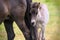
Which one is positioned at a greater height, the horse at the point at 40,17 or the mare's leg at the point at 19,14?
the mare's leg at the point at 19,14

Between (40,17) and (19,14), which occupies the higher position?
(19,14)

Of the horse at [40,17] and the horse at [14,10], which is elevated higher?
the horse at [14,10]

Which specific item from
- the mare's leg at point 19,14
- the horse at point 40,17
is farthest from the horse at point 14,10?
the horse at point 40,17

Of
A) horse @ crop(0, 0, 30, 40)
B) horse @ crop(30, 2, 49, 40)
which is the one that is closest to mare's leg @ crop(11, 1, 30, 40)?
horse @ crop(0, 0, 30, 40)

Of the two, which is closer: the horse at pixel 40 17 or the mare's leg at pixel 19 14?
the mare's leg at pixel 19 14

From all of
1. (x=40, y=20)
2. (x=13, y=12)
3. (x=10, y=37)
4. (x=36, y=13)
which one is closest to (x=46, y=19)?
(x=40, y=20)

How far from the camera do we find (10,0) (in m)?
3.73

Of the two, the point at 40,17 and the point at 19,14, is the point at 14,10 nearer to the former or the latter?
the point at 19,14

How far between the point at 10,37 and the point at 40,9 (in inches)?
57.8

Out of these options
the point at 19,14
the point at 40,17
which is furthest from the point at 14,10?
the point at 40,17

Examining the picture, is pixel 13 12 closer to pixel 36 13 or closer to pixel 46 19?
pixel 36 13

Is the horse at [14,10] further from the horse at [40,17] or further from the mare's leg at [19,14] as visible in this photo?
the horse at [40,17]

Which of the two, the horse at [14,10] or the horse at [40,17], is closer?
the horse at [14,10]

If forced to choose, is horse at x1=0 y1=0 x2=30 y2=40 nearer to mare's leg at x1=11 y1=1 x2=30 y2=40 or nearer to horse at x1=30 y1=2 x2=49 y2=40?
mare's leg at x1=11 y1=1 x2=30 y2=40
